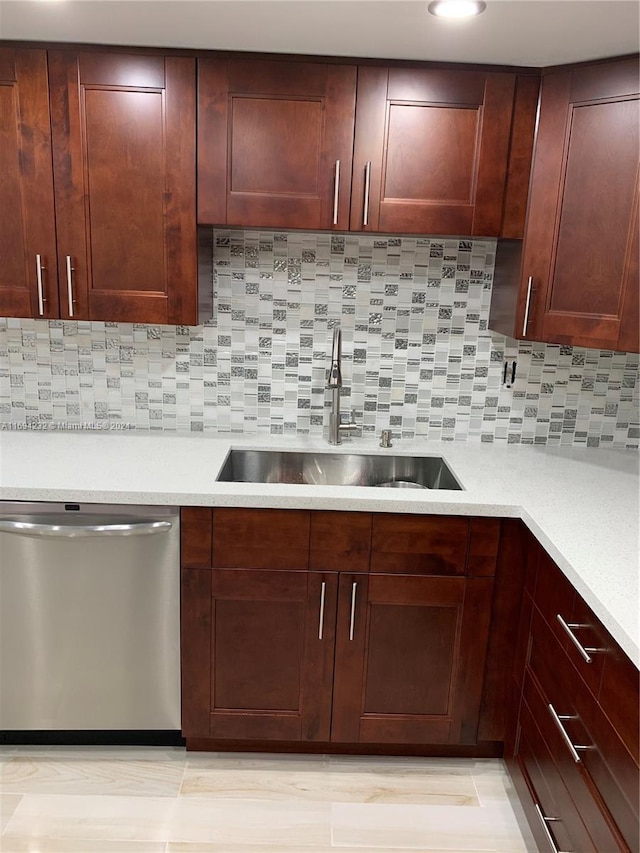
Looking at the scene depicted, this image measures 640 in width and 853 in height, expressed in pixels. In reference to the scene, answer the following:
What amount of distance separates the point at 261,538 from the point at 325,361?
2.56ft

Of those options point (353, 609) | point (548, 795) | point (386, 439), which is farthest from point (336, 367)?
point (548, 795)

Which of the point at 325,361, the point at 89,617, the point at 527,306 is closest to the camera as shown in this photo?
the point at 89,617

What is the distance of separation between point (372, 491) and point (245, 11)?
51.5 inches

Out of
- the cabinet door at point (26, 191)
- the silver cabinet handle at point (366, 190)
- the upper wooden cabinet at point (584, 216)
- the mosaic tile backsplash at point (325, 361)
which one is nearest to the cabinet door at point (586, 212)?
the upper wooden cabinet at point (584, 216)

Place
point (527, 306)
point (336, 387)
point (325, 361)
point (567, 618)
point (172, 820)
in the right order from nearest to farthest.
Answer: point (567, 618), point (172, 820), point (527, 306), point (336, 387), point (325, 361)

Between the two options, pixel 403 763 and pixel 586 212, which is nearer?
pixel 586 212

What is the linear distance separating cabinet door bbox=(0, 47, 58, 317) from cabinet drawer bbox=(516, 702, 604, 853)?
189 cm

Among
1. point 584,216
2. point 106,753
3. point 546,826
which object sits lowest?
point 106,753

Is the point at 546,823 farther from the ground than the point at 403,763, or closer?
farther from the ground

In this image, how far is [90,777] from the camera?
81.6 inches

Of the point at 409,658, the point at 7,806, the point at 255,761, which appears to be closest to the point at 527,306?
the point at 409,658

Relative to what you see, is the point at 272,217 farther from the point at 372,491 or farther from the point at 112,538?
the point at 112,538

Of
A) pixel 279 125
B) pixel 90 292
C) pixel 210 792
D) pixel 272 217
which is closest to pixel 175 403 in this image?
pixel 90 292

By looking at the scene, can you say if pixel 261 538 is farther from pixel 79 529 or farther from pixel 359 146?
pixel 359 146
